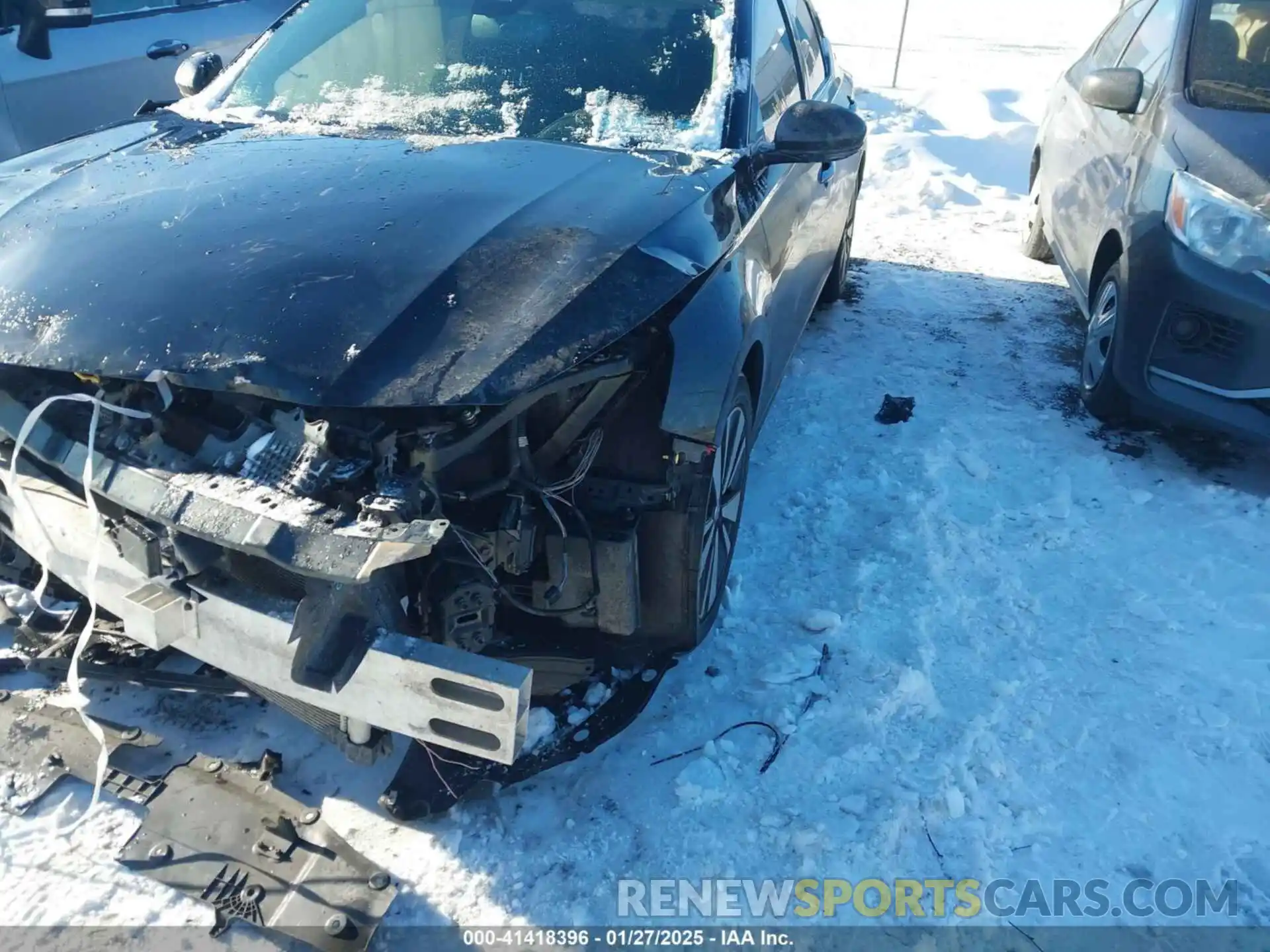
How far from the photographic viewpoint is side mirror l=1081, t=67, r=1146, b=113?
161 inches

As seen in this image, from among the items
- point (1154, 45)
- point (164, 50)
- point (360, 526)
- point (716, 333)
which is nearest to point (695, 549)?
point (716, 333)

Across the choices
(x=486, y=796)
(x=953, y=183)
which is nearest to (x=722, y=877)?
(x=486, y=796)

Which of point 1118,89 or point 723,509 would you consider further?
point 1118,89

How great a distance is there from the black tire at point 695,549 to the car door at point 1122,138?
99.8 inches

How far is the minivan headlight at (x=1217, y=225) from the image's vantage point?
339 centimetres

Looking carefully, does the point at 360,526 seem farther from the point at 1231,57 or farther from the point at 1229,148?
the point at 1231,57

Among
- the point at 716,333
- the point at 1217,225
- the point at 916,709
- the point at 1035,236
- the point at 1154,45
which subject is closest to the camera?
the point at 716,333

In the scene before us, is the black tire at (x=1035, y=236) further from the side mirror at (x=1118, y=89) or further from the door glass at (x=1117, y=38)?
the side mirror at (x=1118, y=89)

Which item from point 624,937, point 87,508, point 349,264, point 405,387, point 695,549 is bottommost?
point 624,937

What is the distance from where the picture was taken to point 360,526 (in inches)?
68.5

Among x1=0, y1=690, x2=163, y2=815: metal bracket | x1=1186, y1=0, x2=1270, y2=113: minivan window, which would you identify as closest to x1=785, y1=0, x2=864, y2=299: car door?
x1=1186, y1=0, x2=1270, y2=113: minivan window

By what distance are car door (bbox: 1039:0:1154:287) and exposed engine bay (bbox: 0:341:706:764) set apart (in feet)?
11.3

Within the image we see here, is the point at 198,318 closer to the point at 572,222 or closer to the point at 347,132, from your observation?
the point at 572,222

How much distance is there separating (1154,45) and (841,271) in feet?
6.00
